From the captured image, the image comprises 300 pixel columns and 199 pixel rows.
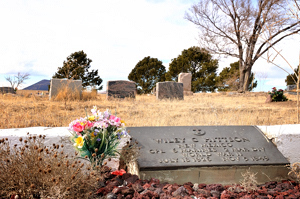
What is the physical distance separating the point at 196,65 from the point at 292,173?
23131 millimetres

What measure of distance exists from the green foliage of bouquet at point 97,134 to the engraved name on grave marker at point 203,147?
1.30ft

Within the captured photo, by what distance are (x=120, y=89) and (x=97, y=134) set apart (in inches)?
310

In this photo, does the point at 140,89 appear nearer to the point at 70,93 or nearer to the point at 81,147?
the point at 70,93

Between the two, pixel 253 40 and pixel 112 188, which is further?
pixel 253 40

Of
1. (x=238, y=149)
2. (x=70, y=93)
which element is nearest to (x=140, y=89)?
(x=70, y=93)

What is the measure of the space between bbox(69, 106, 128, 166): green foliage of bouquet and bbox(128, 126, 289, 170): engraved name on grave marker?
0.40m

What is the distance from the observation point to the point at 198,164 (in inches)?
122

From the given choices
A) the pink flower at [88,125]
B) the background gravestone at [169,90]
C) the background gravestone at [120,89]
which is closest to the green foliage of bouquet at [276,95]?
the background gravestone at [169,90]

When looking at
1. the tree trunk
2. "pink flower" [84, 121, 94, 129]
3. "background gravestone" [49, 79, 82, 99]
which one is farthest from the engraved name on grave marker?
the tree trunk

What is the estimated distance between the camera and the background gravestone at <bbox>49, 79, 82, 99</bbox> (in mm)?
9430

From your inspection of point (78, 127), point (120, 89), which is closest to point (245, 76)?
point (120, 89)

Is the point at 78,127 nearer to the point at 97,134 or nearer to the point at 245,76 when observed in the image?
the point at 97,134

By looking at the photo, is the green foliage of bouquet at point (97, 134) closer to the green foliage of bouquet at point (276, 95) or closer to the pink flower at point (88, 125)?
the pink flower at point (88, 125)

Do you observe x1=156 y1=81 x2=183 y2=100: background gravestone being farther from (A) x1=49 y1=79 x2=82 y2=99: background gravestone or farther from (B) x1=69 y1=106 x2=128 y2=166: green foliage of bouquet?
(B) x1=69 y1=106 x2=128 y2=166: green foliage of bouquet
